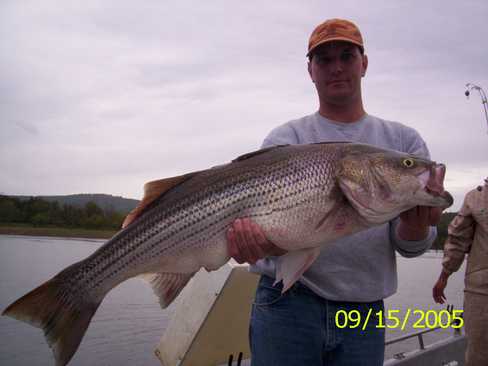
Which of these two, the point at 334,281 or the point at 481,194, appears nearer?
the point at 334,281

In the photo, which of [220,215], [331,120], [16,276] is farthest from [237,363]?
[16,276]

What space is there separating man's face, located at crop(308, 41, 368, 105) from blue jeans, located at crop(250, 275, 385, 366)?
1.55 meters

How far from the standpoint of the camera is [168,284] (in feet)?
10.5

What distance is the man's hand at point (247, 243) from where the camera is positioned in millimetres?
2877

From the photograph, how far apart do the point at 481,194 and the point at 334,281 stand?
3.30 metres

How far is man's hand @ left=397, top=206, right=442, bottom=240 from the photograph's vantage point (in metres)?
2.97

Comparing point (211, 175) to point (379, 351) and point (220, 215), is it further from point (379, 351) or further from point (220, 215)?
point (379, 351)

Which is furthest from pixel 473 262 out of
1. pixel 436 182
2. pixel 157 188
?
pixel 157 188

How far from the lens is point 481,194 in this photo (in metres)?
5.22

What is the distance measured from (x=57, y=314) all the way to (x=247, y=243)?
4.81ft

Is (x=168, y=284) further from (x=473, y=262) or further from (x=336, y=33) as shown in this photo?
(x=473, y=262)

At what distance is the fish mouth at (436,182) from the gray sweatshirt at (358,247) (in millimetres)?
413

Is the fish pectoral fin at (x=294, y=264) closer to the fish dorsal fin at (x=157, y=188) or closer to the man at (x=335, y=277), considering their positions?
the man at (x=335, y=277)

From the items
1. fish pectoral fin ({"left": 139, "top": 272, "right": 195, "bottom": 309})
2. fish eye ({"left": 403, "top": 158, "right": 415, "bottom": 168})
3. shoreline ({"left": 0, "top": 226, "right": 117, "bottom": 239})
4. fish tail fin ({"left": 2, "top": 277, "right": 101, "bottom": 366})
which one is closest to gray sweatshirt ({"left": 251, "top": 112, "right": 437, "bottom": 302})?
fish eye ({"left": 403, "top": 158, "right": 415, "bottom": 168})
